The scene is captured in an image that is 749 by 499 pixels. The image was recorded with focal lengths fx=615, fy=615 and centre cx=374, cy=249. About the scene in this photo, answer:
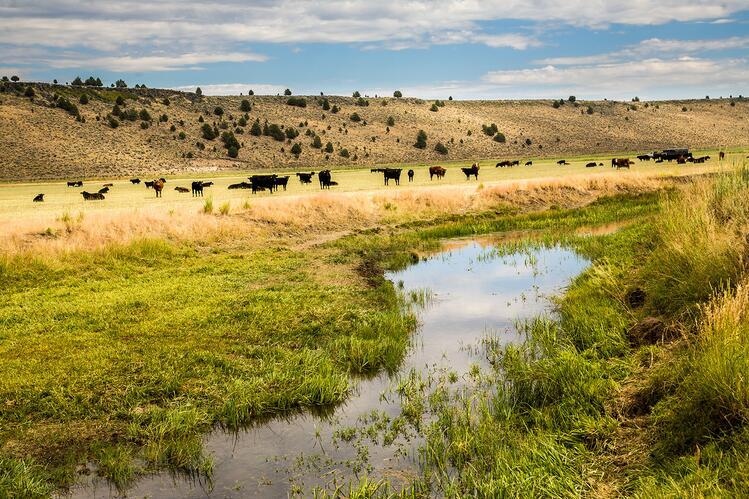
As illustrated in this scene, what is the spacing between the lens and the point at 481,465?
7832 millimetres

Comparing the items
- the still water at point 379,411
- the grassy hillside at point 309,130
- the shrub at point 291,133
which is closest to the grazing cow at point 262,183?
the still water at point 379,411

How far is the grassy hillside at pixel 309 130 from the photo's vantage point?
276ft

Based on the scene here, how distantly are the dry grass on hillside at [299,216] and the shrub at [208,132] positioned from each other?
70161 mm

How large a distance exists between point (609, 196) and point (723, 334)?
33.9 m

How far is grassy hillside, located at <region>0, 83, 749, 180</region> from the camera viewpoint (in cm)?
8412

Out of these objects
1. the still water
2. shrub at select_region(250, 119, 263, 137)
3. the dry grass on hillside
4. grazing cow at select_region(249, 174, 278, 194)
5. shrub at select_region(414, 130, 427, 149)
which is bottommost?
the still water

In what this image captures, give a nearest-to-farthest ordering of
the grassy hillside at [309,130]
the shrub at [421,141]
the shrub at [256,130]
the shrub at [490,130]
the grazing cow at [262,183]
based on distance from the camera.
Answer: the grazing cow at [262,183] → the grassy hillside at [309,130] → the shrub at [256,130] → the shrub at [421,141] → the shrub at [490,130]

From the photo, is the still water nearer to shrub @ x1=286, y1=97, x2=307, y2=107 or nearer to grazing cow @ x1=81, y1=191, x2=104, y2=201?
grazing cow @ x1=81, y1=191, x2=104, y2=201

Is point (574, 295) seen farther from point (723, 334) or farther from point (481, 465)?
point (481, 465)

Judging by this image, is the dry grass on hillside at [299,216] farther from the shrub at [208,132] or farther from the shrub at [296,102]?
the shrub at [296,102]

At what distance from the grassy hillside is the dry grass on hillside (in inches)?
2089

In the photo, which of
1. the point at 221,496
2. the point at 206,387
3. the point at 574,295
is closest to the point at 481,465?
the point at 221,496

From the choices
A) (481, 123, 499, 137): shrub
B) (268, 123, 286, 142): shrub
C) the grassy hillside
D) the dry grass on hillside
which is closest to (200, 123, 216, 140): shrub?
the grassy hillside

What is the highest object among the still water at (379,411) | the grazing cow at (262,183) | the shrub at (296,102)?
the shrub at (296,102)
